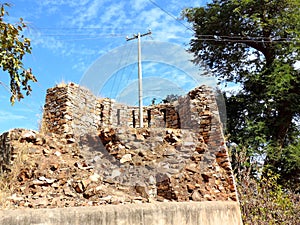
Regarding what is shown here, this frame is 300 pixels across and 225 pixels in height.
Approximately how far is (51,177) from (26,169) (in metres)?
0.42

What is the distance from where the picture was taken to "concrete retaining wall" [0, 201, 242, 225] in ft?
6.42

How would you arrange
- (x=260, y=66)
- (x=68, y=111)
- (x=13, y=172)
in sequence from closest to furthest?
(x=13, y=172)
(x=68, y=111)
(x=260, y=66)

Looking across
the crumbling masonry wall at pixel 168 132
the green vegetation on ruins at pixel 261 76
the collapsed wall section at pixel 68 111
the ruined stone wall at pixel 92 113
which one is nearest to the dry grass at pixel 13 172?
the crumbling masonry wall at pixel 168 132

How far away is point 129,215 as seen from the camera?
7.53 ft

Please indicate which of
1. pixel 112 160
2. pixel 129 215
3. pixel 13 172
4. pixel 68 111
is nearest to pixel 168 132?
pixel 112 160

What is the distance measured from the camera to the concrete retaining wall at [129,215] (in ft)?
6.42

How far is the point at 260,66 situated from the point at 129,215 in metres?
7.87

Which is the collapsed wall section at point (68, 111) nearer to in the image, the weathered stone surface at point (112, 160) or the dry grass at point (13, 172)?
the weathered stone surface at point (112, 160)

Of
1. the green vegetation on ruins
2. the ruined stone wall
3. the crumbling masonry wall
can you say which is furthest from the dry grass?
the green vegetation on ruins

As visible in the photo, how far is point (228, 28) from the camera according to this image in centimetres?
938

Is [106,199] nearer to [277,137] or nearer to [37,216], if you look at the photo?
[37,216]

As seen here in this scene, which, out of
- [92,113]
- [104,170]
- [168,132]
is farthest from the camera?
[92,113]

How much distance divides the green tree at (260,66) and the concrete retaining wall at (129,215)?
5.29 metres

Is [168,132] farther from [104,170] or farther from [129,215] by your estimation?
[129,215]
